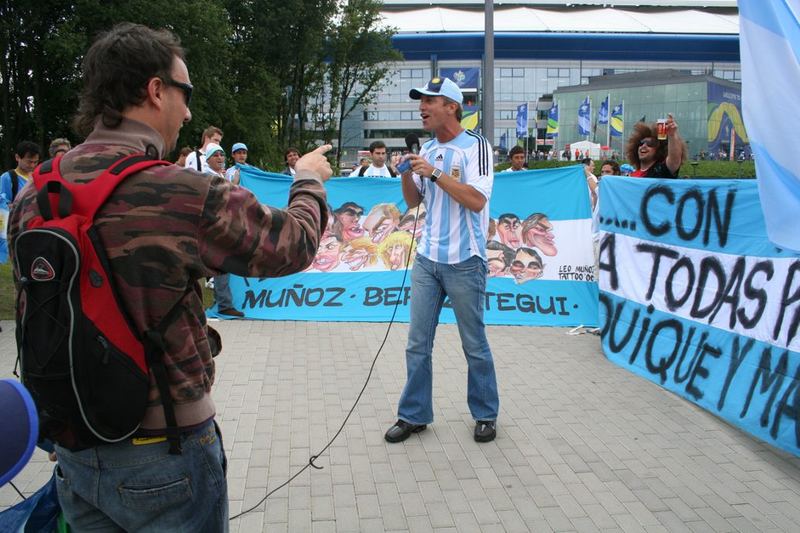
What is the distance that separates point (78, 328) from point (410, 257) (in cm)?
664

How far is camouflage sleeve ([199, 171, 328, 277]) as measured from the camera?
170 centimetres

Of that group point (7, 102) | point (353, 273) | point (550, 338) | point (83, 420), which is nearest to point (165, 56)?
point (83, 420)

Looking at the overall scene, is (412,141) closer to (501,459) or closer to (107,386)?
(501,459)

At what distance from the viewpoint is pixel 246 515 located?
3.52 meters

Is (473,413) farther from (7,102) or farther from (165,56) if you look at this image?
(7,102)

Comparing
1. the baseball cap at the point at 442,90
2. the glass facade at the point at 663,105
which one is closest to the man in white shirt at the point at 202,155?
the baseball cap at the point at 442,90

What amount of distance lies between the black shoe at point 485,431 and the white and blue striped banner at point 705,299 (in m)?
1.57

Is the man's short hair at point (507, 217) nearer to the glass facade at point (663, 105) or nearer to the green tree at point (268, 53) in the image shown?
the green tree at point (268, 53)

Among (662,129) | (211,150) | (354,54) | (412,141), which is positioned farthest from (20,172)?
(354,54)

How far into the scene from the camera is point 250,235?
5.70 feet

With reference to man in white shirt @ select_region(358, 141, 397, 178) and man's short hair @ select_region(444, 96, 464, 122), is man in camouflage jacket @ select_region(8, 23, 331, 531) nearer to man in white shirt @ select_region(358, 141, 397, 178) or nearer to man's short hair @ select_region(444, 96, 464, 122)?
man's short hair @ select_region(444, 96, 464, 122)

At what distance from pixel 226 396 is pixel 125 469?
3.64 metres

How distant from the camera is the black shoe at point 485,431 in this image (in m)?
4.41

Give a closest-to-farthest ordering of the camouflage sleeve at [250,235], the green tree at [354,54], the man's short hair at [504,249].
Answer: the camouflage sleeve at [250,235]
the man's short hair at [504,249]
the green tree at [354,54]
